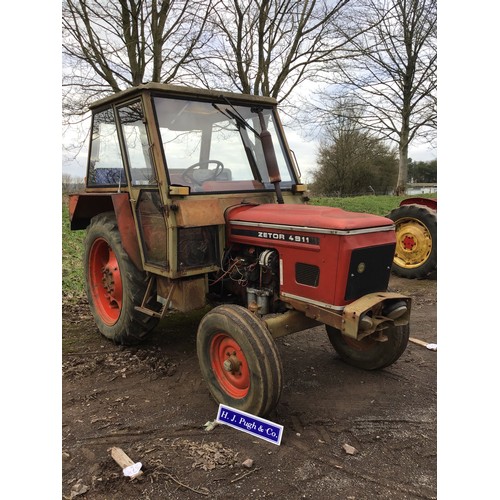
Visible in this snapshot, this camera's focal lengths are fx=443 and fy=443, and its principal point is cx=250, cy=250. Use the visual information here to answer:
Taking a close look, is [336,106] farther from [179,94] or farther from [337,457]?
[337,457]

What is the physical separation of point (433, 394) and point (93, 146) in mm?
3648

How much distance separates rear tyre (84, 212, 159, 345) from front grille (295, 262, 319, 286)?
4.66 feet

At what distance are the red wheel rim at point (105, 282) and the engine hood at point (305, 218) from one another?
1375 millimetres

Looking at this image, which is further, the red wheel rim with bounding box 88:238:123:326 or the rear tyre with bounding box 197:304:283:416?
the red wheel rim with bounding box 88:238:123:326

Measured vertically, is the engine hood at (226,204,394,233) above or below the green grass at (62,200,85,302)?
above

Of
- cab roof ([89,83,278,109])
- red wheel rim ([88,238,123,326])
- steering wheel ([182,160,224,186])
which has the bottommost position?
red wheel rim ([88,238,123,326])

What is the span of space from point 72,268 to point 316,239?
466 cm

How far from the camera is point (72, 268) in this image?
6.38 m

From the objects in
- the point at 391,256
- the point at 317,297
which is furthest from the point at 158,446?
the point at 391,256

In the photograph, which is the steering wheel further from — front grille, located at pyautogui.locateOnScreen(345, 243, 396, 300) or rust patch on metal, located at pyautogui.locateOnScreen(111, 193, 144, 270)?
front grille, located at pyautogui.locateOnScreen(345, 243, 396, 300)

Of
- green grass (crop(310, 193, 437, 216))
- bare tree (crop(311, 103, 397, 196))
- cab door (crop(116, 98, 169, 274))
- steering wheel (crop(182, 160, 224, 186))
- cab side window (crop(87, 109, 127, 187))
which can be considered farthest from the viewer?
bare tree (crop(311, 103, 397, 196))

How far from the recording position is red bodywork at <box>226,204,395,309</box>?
2.72 m

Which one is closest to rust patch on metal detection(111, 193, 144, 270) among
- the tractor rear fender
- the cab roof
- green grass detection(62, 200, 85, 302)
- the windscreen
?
the tractor rear fender

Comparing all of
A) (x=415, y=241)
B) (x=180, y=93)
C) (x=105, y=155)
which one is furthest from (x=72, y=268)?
(x=415, y=241)
